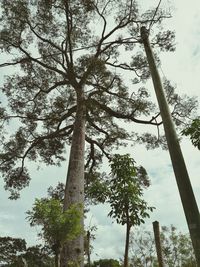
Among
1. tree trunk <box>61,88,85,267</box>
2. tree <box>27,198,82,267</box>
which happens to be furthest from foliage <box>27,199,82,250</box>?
tree trunk <box>61,88,85,267</box>

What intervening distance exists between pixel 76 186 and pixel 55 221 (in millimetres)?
3401

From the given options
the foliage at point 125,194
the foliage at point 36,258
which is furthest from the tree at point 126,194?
the foliage at point 36,258

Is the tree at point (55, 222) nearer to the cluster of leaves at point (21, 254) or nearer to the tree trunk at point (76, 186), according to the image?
the tree trunk at point (76, 186)

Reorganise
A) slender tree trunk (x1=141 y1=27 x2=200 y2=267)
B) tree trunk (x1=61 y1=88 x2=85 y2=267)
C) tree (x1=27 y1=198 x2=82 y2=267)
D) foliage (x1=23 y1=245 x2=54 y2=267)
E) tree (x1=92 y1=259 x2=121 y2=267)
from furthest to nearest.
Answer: tree (x1=92 y1=259 x2=121 y2=267) < foliage (x1=23 y1=245 x2=54 y2=267) < tree trunk (x1=61 y1=88 x2=85 y2=267) < tree (x1=27 y1=198 x2=82 y2=267) < slender tree trunk (x1=141 y1=27 x2=200 y2=267)

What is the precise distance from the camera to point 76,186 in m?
7.38

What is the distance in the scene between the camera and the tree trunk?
600 centimetres

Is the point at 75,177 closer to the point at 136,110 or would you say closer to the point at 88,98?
the point at 88,98

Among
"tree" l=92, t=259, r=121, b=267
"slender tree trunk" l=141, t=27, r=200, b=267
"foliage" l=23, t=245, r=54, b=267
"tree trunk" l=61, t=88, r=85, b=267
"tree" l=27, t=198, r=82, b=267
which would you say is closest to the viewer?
"slender tree trunk" l=141, t=27, r=200, b=267

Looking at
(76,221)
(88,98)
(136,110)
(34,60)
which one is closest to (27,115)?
(34,60)

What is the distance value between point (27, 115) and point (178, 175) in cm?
990

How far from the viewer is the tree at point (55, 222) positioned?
13.0 feet

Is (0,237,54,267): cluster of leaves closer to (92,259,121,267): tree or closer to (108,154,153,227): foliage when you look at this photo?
Result: (92,259,121,267): tree

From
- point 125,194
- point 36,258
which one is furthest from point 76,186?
point 36,258

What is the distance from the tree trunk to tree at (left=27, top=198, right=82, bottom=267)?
1030 millimetres
